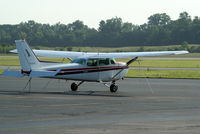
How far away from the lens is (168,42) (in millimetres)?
132625

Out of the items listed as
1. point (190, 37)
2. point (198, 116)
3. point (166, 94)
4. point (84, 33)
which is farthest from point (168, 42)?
point (198, 116)

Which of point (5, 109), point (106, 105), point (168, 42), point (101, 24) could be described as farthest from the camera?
point (101, 24)

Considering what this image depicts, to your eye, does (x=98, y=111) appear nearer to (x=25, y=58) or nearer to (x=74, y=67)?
(x=25, y=58)

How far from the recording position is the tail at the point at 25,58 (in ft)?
75.5

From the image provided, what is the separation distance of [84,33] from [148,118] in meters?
139

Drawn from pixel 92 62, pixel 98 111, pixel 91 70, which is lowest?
pixel 98 111

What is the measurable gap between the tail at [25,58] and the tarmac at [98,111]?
1292mm

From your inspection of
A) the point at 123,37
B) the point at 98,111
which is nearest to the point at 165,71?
the point at 98,111

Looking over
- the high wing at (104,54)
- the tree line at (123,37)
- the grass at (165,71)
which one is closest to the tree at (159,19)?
the tree line at (123,37)

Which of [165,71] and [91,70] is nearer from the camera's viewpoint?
[91,70]

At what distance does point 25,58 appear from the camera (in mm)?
23094

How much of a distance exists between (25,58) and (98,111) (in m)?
6.58

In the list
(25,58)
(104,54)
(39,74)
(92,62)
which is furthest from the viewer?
(104,54)

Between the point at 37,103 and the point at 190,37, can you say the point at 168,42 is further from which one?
the point at 37,103
